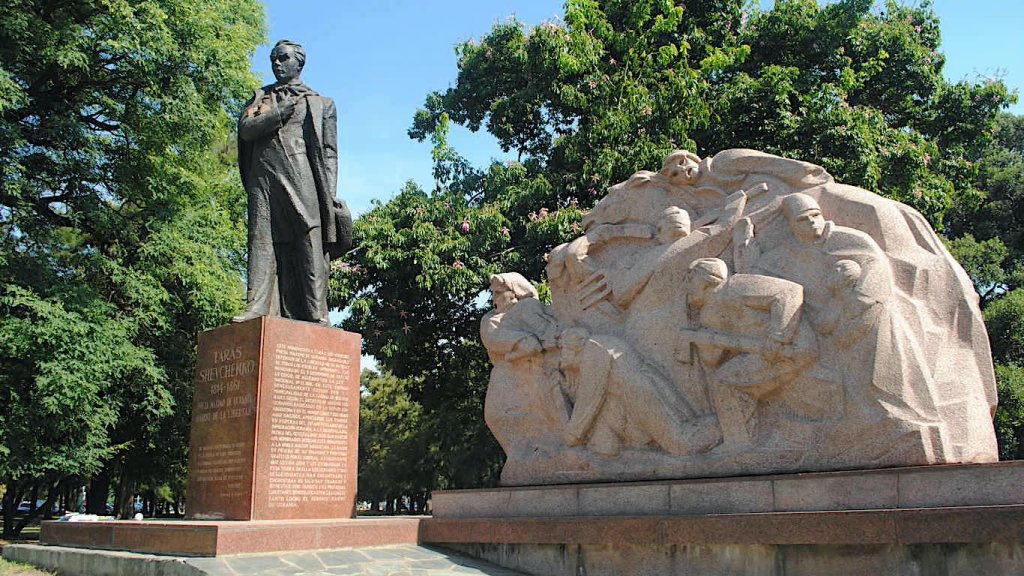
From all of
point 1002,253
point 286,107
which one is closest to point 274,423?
point 286,107

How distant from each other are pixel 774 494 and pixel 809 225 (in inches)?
90.1

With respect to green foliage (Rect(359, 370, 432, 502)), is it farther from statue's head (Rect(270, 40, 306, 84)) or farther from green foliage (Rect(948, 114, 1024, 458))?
statue's head (Rect(270, 40, 306, 84))

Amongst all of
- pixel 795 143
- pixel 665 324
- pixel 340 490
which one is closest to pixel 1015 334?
pixel 795 143

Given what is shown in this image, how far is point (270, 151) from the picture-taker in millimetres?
8906

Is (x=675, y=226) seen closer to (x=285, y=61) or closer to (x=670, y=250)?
(x=670, y=250)

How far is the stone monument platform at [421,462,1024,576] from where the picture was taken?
220 inches

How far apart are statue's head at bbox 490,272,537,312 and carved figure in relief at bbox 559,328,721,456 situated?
99cm

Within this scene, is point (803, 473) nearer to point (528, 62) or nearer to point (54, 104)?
point (528, 62)

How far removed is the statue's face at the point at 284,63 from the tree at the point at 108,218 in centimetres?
459

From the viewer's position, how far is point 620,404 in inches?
311

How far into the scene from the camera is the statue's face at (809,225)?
7.32 m

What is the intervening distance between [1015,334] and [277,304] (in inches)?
554

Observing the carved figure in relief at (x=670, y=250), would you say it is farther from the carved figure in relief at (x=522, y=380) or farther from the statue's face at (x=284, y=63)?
the statue's face at (x=284, y=63)

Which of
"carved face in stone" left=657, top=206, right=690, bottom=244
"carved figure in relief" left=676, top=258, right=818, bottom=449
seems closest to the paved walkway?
"carved figure in relief" left=676, top=258, right=818, bottom=449
